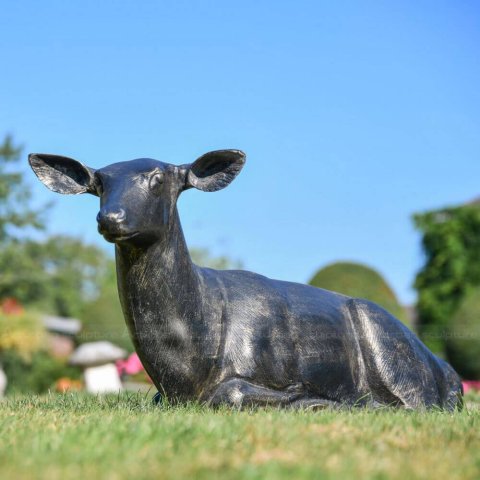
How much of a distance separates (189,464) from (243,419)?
120cm

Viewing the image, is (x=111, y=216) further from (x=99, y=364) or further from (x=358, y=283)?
(x=358, y=283)

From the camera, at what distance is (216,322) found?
5.16 m

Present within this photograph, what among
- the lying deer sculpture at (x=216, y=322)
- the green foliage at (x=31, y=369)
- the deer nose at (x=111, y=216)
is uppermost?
the deer nose at (x=111, y=216)

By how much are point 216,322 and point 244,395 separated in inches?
21.1

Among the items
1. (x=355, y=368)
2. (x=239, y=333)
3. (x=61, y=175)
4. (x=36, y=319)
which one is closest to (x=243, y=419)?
(x=239, y=333)

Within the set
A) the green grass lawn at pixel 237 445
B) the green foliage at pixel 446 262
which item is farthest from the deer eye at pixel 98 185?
the green foliage at pixel 446 262

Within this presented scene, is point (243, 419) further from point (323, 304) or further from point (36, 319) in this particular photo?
point (36, 319)

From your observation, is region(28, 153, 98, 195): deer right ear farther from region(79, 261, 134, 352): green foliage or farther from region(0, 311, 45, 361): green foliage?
region(0, 311, 45, 361): green foliage

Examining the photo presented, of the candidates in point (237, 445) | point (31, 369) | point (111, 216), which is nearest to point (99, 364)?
point (31, 369)

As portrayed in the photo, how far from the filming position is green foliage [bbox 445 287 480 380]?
62.6 ft

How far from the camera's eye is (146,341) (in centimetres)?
507

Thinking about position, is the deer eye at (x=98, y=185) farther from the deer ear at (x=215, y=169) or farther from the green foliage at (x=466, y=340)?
the green foliage at (x=466, y=340)

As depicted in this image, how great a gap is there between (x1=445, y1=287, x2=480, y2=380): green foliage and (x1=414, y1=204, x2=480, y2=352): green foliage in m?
4.29

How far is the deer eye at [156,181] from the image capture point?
4.94 metres
